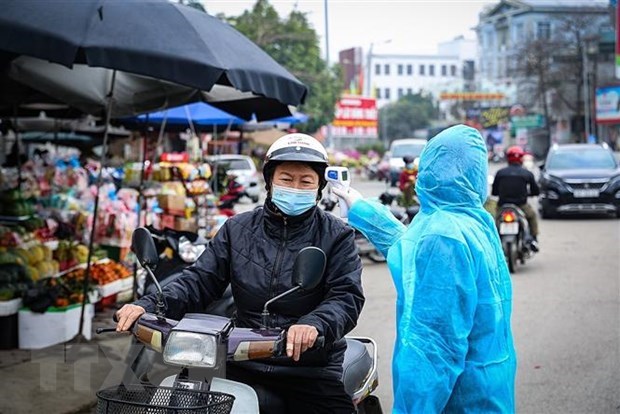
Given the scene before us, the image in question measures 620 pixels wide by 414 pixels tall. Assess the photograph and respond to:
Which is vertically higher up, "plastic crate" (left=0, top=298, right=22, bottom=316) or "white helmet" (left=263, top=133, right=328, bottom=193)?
"white helmet" (left=263, top=133, right=328, bottom=193)

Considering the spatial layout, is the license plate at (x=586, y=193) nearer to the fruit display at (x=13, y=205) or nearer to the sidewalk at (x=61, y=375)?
the fruit display at (x=13, y=205)

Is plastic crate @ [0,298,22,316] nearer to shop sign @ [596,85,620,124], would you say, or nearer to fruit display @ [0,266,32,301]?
fruit display @ [0,266,32,301]

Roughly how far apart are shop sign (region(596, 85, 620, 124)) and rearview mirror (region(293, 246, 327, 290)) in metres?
67.8

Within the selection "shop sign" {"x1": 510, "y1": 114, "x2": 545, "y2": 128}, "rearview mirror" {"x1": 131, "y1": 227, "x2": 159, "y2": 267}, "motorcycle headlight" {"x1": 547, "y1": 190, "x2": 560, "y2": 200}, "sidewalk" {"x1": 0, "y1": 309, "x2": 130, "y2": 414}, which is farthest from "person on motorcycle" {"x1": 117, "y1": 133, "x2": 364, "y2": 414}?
"shop sign" {"x1": 510, "y1": 114, "x2": 545, "y2": 128}

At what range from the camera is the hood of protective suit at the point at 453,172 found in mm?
2980

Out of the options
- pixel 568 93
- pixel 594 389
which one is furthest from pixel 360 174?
pixel 594 389

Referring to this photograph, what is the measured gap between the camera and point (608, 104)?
222ft

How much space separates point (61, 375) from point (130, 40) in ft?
9.67

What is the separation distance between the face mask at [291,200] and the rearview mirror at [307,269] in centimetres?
55

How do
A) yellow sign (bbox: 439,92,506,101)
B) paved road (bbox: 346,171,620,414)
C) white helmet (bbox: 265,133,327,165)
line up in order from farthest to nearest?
1. yellow sign (bbox: 439,92,506,101)
2. paved road (bbox: 346,171,620,414)
3. white helmet (bbox: 265,133,327,165)

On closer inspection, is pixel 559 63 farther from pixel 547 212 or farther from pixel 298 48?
pixel 547 212

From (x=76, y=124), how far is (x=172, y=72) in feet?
40.0

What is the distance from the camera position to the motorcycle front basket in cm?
247

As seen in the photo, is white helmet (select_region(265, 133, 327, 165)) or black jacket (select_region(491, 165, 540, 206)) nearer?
white helmet (select_region(265, 133, 327, 165))
